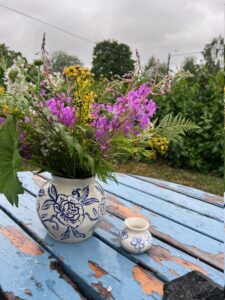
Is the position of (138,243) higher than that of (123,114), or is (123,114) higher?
(123,114)

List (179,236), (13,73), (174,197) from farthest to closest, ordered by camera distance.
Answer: (174,197), (179,236), (13,73)

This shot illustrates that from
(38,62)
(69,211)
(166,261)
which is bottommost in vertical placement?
(166,261)

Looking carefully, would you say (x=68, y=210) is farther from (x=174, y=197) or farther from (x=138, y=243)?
(x=174, y=197)

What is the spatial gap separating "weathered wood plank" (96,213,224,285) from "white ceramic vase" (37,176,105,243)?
4.0 inches

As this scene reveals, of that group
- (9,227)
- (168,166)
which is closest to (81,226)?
(9,227)

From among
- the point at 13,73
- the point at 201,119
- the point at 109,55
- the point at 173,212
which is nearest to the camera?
the point at 13,73

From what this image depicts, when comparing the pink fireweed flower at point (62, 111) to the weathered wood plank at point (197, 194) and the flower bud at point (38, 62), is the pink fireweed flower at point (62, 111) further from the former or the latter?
the weathered wood plank at point (197, 194)

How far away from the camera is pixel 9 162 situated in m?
0.78

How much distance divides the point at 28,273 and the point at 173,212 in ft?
1.92

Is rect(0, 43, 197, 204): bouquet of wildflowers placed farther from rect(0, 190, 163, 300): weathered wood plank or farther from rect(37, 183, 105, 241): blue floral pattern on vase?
rect(0, 190, 163, 300): weathered wood plank

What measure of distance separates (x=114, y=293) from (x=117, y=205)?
1.67ft

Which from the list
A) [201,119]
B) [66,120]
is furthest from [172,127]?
[201,119]

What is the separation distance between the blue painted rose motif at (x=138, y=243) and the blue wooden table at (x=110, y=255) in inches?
1.0

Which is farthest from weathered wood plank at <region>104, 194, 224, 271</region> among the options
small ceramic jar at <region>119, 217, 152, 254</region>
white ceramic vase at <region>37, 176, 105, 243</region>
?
white ceramic vase at <region>37, 176, 105, 243</region>
